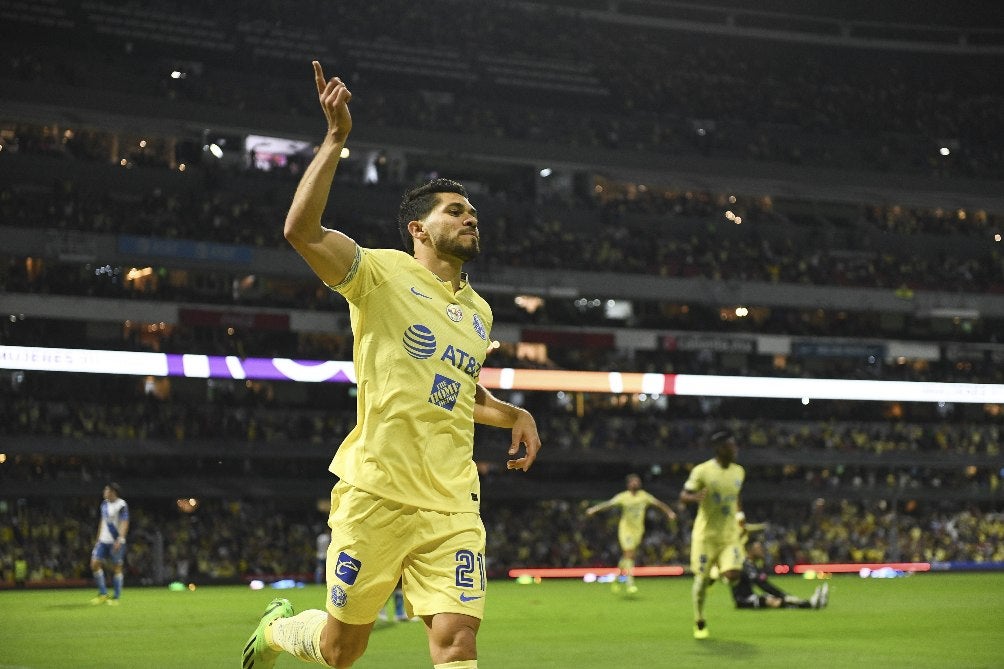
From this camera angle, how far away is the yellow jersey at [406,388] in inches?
239

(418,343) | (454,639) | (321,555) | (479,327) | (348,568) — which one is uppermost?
(479,327)

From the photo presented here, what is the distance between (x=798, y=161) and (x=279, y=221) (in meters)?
25.3

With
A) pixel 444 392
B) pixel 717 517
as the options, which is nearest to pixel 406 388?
pixel 444 392

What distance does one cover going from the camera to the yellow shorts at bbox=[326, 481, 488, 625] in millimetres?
6020

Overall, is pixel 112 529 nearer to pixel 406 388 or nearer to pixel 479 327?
pixel 479 327

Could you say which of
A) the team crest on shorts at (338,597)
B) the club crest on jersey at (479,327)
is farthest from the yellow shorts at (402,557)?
the club crest on jersey at (479,327)

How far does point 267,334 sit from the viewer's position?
1863 inches

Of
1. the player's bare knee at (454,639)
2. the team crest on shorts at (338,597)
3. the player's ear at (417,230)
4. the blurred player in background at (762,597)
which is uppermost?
the player's ear at (417,230)

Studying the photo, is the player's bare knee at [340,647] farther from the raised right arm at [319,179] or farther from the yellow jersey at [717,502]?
the yellow jersey at [717,502]

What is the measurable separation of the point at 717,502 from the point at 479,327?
416 inches

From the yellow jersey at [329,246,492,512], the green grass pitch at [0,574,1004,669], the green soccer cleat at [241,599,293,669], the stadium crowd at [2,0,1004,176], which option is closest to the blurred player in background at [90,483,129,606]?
the green grass pitch at [0,574,1004,669]

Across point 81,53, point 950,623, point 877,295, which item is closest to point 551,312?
point 877,295

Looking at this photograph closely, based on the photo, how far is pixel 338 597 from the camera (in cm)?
614

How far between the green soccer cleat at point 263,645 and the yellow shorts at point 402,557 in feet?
4.23
